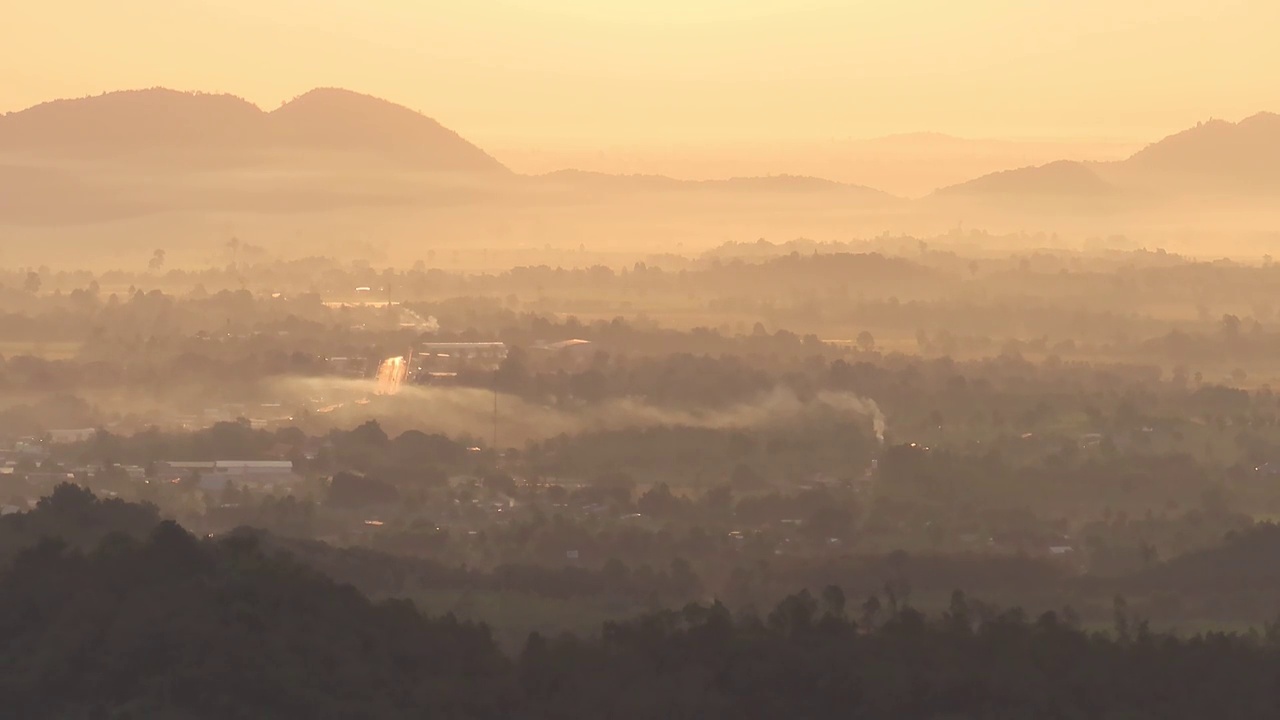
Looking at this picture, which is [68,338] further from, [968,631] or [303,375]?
[968,631]

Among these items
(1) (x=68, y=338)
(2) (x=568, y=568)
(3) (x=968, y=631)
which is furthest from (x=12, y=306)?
(3) (x=968, y=631)

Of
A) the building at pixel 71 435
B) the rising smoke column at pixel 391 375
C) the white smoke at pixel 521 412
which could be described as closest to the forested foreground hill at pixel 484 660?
the building at pixel 71 435

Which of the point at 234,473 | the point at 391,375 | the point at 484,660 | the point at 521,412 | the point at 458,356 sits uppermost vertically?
the point at 458,356

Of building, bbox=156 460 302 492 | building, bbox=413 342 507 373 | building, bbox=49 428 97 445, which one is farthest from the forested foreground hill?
building, bbox=413 342 507 373

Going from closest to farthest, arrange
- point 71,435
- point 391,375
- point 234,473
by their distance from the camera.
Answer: point 234,473 → point 71,435 → point 391,375

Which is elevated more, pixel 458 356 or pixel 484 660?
pixel 458 356

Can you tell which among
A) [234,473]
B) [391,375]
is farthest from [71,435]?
[391,375]

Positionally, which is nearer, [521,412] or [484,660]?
[484,660]

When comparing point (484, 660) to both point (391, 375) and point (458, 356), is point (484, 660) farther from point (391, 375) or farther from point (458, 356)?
point (458, 356)
